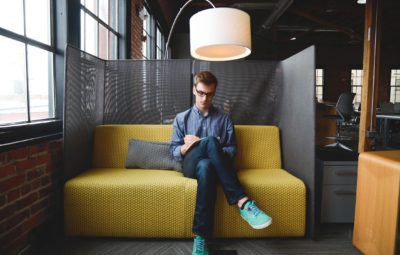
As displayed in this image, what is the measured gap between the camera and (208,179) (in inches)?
80.4

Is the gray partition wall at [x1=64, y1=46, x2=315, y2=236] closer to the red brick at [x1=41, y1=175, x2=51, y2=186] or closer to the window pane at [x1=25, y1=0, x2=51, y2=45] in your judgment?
the window pane at [x1=25, y1=0, x2=51, y2=45]

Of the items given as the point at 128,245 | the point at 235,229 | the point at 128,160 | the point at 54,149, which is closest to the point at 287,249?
the point at 235,229

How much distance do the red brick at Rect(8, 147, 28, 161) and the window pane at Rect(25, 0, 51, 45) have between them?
0.73 metres

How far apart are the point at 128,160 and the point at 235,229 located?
1001 mm

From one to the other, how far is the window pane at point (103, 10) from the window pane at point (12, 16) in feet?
4.70

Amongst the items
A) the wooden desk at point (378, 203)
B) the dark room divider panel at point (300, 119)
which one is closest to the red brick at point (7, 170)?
the dark room divider panel at point (300, 119)

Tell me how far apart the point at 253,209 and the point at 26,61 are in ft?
5.53

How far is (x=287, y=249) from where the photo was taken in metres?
2.09

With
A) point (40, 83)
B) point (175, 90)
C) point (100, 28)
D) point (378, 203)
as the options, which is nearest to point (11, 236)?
point (40, 83)

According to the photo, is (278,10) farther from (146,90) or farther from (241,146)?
(241,146)

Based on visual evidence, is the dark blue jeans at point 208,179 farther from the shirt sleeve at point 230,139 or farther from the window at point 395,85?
the window at point 395,85

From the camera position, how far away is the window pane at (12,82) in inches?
71.3

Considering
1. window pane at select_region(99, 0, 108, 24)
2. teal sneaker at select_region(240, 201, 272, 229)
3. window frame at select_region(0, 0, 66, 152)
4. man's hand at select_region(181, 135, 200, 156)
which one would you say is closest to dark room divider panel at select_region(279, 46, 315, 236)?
teal sneaker at select_region(240, 201, 272, 229)

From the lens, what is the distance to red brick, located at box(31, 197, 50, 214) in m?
2.02
